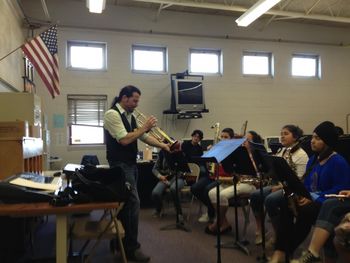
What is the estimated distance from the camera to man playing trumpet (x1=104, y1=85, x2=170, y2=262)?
3.13 meters

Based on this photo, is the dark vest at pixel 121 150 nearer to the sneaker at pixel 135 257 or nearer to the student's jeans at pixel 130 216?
the student's jeans at pixel 130 216

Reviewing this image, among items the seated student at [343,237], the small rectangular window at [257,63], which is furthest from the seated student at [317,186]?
the small rectangular window at [257,63]

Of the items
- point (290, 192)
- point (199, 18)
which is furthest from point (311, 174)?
point (199, 18)

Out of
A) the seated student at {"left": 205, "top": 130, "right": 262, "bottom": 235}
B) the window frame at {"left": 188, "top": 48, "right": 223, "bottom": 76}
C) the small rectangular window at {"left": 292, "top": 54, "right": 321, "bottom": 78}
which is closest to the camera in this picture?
the seated student at {"left": 205, "top": 130, "right": 262, "bottom": 235}

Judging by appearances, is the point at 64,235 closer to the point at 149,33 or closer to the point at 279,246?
the point at 279,246

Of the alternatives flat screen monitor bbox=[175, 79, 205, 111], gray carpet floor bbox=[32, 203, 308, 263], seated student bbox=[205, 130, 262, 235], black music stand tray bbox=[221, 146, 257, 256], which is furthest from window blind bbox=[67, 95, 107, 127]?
black music stand tray bbox=[221, 146, 257, 256]

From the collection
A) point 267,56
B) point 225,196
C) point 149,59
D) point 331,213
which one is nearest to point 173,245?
point 225,196

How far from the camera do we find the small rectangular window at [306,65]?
8.66 meters

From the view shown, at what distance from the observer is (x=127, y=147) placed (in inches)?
127

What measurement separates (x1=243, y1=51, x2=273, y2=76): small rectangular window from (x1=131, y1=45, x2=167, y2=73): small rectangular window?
6.63 ft

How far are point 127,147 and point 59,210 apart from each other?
127 cm

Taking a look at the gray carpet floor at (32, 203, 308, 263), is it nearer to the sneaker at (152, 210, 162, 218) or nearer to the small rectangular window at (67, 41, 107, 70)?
the sneaker at (152, 210, 162, 218)

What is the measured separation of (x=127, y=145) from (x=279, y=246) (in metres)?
1.64

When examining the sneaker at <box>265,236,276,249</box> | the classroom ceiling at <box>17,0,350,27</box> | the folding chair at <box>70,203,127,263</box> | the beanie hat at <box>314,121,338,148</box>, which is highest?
the classroom ceiling at <box>17,0,350,27</box>
